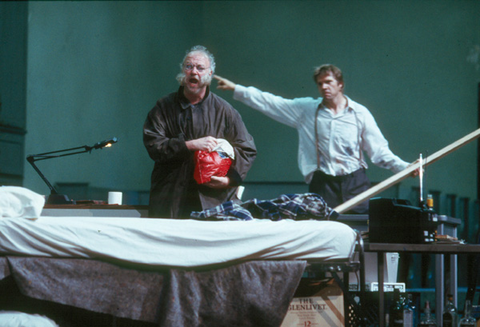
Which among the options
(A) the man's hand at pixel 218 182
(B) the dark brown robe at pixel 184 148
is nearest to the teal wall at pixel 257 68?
(B) the dark brown robe at pixel 184 148

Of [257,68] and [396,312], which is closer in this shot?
[396,312]

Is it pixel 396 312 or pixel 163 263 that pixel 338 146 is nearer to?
pixel 396 312

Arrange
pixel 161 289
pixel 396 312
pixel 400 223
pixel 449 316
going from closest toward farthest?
1. pixel 161 289
2. pixel 400 223
3. pixel 396 312
4. pixel 449 316

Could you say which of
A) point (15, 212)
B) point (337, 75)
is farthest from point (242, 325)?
point (337, 75)

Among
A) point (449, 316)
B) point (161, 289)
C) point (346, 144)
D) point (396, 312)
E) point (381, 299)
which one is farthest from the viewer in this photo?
point (346, 144)

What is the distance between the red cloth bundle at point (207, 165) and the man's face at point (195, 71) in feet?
1.52

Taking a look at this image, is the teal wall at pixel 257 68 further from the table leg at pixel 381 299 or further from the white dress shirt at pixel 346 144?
the table leg at pixel 381 299

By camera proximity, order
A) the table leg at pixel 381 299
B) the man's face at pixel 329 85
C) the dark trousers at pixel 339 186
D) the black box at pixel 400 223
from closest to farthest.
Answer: the table leg at pixel 381 299 → the black box at pixel 400 223 → the dark trousers at pixel 339 186 → the man's face at pixel 329 85

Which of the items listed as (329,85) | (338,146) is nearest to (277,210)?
(338,146)

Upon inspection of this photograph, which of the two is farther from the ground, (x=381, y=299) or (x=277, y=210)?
(x=277, y=210)

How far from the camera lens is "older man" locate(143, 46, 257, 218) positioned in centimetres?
315

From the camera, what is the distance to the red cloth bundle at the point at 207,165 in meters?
3.07

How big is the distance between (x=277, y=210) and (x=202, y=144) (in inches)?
24.0

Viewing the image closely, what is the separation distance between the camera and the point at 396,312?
307 centimetres
